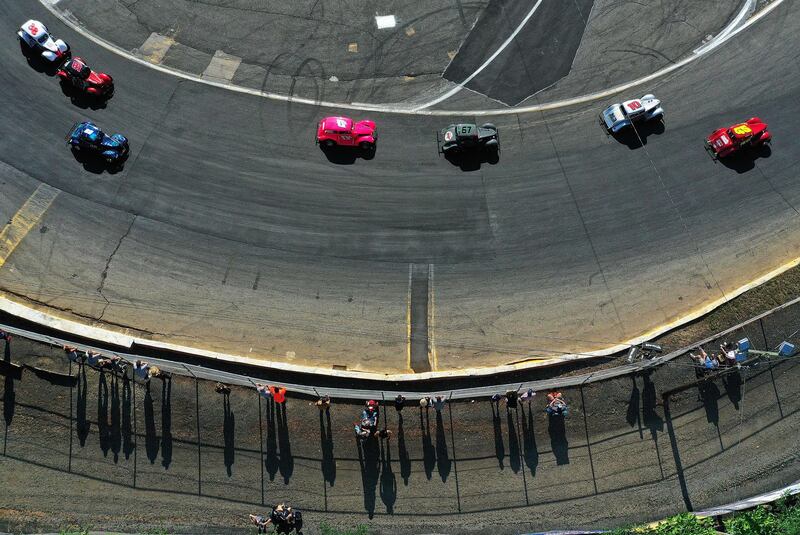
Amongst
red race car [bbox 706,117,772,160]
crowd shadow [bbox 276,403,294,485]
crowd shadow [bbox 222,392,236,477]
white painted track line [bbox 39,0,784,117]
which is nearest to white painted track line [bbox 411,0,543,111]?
white painted track line [bbox 39,0,784,117]

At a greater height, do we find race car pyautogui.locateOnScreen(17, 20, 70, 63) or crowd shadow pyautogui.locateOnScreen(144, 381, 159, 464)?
race car pyautogui.locateOnScreen(17, 20, 70, 63)

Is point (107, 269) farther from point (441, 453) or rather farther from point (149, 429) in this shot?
point (441, 453)

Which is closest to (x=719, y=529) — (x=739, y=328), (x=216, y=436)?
(x=739, y=328)

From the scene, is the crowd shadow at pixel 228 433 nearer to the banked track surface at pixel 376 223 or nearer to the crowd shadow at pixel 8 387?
the banked track surface at pixel 376 223

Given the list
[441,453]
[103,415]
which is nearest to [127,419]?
[103,415]

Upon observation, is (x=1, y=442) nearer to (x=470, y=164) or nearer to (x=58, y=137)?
(x=58, y=137)

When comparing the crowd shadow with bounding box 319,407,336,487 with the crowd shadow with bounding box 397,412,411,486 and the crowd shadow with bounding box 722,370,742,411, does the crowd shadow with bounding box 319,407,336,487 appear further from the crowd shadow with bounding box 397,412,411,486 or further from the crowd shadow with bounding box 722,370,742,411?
the crowd shadow with bounding box 722,370,742,411
